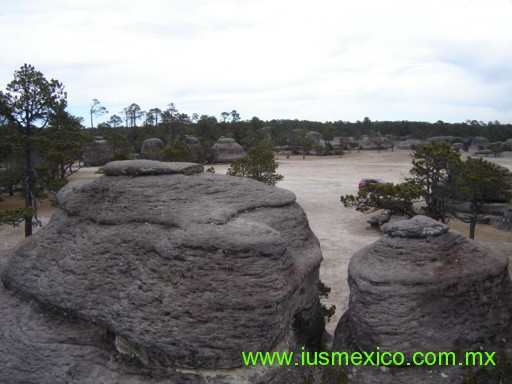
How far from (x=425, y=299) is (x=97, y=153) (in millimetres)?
67509

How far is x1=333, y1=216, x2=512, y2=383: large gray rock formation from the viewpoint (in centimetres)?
808

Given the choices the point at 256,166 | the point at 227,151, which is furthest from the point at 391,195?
the point at 227,151

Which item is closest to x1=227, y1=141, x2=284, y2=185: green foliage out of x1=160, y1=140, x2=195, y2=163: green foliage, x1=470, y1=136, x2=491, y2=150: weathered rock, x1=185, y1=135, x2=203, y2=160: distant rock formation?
x1=160, y1=140, x2=195, y2=163: green foliage

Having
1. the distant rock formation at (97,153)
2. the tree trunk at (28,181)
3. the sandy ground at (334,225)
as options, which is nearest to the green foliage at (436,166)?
the sandy ground at (334,225)

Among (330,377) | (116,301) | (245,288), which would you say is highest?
(245,288)

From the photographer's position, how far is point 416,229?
356 inches

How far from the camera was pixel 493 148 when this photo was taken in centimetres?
7231

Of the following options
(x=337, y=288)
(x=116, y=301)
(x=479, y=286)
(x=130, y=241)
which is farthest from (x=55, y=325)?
(x=337, y=288)

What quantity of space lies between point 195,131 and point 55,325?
76.4 m

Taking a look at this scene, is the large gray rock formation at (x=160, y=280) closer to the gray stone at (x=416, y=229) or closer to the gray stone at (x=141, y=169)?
the gray stone at (x=141, y=169)

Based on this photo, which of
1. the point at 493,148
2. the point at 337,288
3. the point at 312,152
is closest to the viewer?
the point at 337,288

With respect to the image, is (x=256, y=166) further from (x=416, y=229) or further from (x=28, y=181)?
(x=416, y=229)

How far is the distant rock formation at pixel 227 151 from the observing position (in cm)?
7094

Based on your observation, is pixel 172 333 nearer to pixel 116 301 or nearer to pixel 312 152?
pixel 116 301
